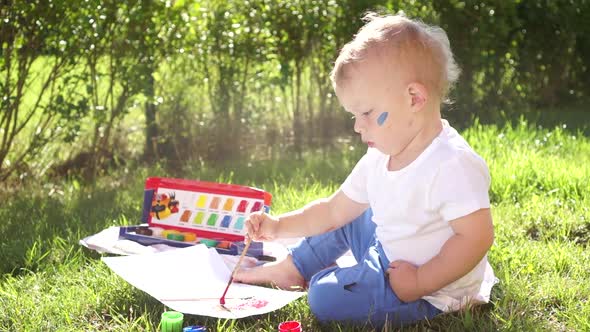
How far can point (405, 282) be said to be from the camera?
2.42 m

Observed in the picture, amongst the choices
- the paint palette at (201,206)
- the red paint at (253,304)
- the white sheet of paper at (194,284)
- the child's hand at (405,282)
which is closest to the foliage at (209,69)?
the paint palette at (201,206)

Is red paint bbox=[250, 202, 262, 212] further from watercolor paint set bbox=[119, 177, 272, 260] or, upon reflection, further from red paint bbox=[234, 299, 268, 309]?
red paint bbox=[234, 299, 268, 309]

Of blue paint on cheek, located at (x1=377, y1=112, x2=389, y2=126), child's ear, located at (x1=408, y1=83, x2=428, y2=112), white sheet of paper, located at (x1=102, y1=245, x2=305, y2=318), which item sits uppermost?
child's ear, located at (x1=408, y1=83, x2=428, y2=112)

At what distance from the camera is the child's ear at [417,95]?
238 cm

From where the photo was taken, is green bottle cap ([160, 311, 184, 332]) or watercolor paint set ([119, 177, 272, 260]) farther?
watercolor paint set ([119, 177, 272, 260])

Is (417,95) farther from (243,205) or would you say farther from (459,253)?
(243,205)

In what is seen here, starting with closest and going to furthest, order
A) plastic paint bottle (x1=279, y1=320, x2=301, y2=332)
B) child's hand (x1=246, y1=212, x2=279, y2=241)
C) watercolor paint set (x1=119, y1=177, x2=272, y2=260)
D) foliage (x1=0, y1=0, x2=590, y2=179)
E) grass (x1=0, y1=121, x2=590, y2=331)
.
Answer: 1. plastic paint bottle (x1=279, y1=320, x2=301, y2=332)
2. grass (x1=0, y1=121, x2=590, y2=331)
3. child's hand (x1=246, y1=212, x2=279, y2=241)
4. watercolor paint set (x1=119, y1=177, x2=272, y2=260)
5. foliage (x1=0, y1=0, x2=590, y2=179)

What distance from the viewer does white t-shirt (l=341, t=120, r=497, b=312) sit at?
2.34 metres

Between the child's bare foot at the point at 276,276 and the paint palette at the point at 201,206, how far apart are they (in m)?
0.43

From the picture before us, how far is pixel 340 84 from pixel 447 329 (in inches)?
29.3

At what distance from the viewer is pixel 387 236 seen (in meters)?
2.54

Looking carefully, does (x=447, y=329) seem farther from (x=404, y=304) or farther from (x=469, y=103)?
(x=469, y=103)

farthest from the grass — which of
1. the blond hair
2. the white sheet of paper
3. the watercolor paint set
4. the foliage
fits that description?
the blond hair

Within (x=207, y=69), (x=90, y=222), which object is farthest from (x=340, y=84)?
(x=207, y=69)
